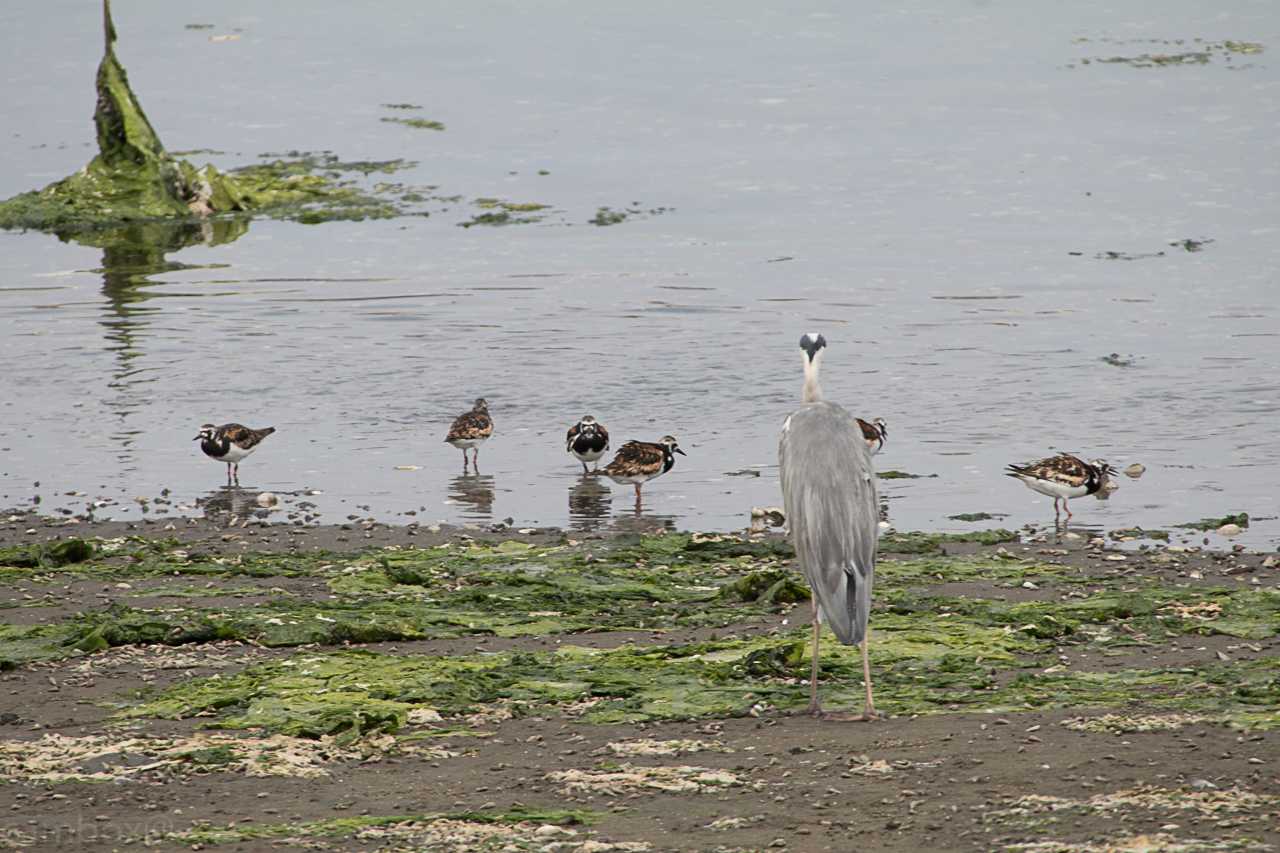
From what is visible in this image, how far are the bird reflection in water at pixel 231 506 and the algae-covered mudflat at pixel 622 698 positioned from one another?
1.67 metres

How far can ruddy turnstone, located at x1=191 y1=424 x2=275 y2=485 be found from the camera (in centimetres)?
1925

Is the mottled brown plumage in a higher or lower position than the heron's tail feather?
higher

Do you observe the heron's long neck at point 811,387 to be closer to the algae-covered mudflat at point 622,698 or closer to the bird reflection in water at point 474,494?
the algae-covered mudflat at point 622,698

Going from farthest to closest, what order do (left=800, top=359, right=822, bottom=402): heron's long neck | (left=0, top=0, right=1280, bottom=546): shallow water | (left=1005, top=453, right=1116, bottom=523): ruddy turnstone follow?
(left=0, top=0, right=1280, bottom=546): shallow water
(left=1005, top=453, right=1116, bottom=523): ruddy turnstone
(left=800, top=359, right=822, bottom=402): heron's long neck

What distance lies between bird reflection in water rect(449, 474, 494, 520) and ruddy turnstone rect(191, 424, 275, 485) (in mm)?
2210

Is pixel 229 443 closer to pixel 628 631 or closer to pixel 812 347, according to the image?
pixel 628 631

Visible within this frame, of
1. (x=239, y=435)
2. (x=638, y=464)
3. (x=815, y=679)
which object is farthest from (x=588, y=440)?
(x=815, y=679)

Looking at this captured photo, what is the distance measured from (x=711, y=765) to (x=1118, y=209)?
3133 centimetres

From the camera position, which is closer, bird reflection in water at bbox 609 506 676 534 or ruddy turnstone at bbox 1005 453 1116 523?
ruddy turnstone at bbox 1005 453 1116 523

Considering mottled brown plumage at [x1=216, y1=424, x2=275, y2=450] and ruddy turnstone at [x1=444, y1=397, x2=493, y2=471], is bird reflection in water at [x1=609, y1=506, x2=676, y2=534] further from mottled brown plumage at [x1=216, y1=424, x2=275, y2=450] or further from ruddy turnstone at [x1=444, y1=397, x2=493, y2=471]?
mottled brown plumage at [x1=216, y1=424, x2=275, y2=450]

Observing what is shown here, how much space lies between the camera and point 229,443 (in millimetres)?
19219

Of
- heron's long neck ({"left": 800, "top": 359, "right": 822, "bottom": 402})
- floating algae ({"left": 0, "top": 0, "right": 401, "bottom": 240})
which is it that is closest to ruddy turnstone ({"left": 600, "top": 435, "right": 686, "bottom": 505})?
heron's long neck ({"left": 800, "top": 359, "right": 822, "bottom": 402})

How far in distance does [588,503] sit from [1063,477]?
4.67 metres

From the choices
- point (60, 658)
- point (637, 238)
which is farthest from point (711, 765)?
point (637, 238)
